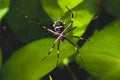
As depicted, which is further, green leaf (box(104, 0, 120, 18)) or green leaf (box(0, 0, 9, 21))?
green leaf (box(104, 0, 120, 18))

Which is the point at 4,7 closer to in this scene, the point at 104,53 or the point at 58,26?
the point at 58,26

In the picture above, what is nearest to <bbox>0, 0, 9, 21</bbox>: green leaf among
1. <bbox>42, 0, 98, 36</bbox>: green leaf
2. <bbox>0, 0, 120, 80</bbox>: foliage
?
<bbox>0, 0, 120, 80</bbox>: foliage

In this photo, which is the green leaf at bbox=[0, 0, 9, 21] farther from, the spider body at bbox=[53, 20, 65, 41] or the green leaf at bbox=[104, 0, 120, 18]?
the green leaf at bbox=[104, 0, 120, 18]

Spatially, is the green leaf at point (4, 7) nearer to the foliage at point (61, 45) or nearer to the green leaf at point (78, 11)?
the foliage at point (61, 45)

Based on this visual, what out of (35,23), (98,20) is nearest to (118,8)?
(98,20)

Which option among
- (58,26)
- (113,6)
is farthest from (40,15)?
(113,6)

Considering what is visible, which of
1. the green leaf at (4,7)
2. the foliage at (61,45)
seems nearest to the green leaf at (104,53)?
the foliage at (61,45)
